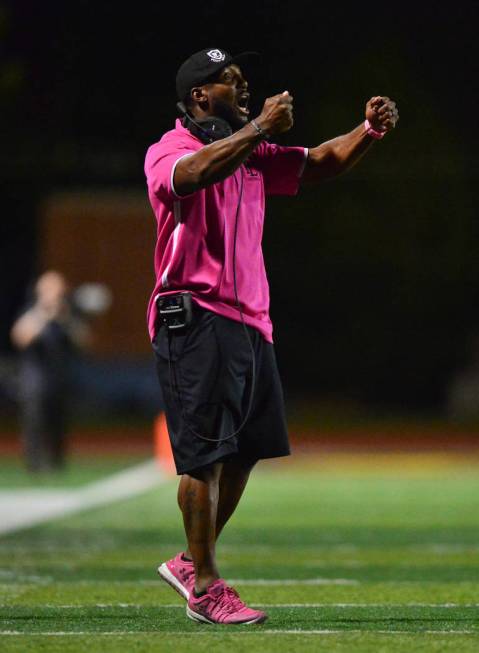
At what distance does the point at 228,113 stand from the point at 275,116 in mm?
477

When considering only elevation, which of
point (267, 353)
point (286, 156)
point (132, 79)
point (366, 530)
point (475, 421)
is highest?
point (132, 79)

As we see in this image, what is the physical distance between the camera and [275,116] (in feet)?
20.7

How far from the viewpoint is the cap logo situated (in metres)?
6.73

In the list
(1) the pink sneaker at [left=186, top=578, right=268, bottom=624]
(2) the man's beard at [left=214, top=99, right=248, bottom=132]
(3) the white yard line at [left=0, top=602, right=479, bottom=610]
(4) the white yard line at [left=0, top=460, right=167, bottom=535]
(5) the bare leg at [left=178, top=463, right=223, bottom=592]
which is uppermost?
(2) the man's beard at [left=214, top=99, right=248, bottom=132]

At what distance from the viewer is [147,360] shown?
36.0m

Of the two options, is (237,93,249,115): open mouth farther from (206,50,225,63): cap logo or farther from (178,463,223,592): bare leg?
(178,463,223,592): bare leg

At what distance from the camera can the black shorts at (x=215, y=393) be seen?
6.53m

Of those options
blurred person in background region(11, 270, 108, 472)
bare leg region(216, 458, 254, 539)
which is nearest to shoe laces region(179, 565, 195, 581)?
bare leg region(216, 458, 254, 539)

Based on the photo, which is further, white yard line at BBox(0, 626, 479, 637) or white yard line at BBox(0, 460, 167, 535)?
white yard line at BBox(0, 460, 167, 535)

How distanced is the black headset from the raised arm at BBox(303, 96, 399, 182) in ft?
1.70

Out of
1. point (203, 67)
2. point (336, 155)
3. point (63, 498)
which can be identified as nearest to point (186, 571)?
point (336, 155)

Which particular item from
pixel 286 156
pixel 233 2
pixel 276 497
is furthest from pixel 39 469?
pixel 233 2

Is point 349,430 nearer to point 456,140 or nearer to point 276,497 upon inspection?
point 276,497

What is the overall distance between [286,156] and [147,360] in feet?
95.3
